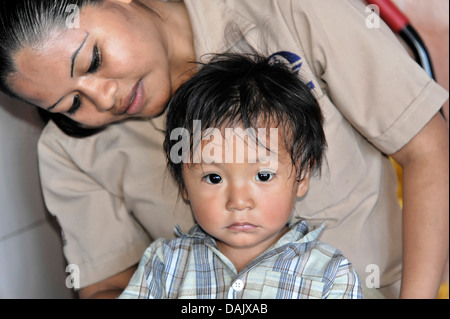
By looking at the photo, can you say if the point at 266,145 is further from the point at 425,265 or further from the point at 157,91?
the point at 425,265

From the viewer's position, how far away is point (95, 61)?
1.08m

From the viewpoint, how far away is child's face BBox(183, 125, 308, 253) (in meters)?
1.01

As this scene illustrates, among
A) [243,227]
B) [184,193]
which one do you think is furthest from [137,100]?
[243,227]

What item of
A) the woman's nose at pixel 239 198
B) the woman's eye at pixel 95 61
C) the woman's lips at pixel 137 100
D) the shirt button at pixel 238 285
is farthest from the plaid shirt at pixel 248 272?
the woman's eye at pixel 95 61

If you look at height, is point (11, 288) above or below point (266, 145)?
below

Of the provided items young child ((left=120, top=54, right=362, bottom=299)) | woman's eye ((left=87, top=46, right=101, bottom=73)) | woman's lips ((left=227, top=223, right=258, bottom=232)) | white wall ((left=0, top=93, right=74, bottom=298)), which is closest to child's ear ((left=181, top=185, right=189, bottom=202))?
young child ((left=120, top=54, right=362, bottom=299))

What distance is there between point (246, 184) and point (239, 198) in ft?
0.10

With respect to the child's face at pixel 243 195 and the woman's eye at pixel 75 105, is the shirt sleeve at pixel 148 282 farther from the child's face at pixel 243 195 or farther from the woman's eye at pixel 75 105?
the woman's eye at pixel 75 105

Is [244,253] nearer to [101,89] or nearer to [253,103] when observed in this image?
[253,103]

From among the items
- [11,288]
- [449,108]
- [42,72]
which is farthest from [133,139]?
[449,108]

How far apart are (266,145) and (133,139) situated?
0.40 m

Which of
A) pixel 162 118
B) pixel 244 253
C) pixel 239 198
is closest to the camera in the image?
pixel 239 198

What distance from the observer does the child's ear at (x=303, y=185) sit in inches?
44.1

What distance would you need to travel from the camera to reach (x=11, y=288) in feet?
4.25
